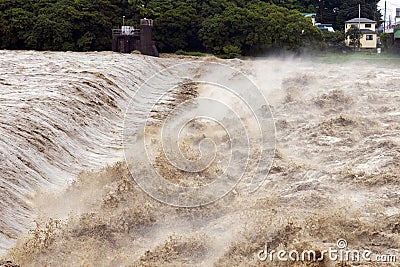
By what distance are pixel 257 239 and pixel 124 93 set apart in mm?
11270

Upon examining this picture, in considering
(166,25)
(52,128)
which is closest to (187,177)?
(52,128)

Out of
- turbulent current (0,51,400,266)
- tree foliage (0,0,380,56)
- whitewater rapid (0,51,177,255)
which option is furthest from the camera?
tree foliage (0,0,380,56)

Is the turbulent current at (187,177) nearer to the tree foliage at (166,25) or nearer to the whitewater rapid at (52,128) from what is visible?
the whitewater rapid at (52,128)

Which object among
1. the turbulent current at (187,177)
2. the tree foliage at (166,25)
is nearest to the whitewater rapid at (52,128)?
the turbulent current at (187,177)

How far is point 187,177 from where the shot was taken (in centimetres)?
930

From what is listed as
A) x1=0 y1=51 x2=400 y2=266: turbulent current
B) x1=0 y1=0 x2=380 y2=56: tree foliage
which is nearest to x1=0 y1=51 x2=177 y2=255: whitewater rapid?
x1=0 y1=51 x2=400 y2=266: turbulent current

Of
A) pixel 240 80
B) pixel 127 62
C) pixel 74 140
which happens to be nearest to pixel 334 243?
pixel 74 140

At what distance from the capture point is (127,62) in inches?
890

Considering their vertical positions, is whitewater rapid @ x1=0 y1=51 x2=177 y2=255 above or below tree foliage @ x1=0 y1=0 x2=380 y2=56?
below

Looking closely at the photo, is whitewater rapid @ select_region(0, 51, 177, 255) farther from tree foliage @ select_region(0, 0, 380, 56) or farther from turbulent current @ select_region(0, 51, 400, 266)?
tree foliage @ select_region(0, 0, 380, 56)

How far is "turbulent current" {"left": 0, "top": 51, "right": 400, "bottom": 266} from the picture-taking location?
6504 mm

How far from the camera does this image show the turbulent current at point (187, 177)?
6.50 metres

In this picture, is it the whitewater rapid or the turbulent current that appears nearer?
the turbulent current

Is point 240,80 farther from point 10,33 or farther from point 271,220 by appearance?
point 10,33
